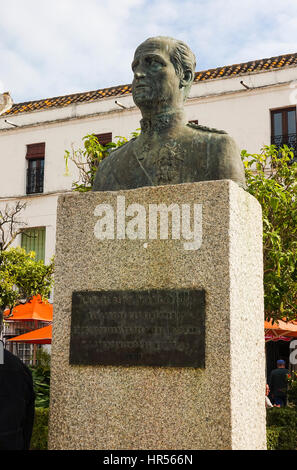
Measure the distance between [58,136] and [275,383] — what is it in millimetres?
13986

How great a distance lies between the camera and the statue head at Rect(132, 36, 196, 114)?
A: 469 cm

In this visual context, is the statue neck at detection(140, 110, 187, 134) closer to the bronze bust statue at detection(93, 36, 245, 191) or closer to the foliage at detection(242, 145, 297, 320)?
the bronze bust statue at detection(93, 36, 245, 191)

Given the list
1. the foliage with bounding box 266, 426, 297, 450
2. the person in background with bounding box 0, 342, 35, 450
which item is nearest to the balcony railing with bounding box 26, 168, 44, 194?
the foliage with bounding box 266, 426, 297, 450

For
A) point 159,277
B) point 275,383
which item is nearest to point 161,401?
point 159,277

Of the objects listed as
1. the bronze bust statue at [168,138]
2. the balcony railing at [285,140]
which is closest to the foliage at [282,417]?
the bronze bust statue at [168,138]

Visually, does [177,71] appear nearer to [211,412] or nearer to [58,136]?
[211,412]

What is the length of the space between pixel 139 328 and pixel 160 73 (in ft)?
5.85

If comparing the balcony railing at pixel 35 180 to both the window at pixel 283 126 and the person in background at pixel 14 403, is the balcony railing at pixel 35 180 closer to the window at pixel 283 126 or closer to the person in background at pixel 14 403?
the window at pixel 283 126

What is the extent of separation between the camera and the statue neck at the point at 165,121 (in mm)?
4766

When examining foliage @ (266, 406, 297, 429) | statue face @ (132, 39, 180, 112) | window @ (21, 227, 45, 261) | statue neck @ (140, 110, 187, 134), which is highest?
window @ (21, 227, 45, 261)

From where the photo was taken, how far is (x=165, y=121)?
15.6 ft

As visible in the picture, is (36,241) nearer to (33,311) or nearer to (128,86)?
(128,86)

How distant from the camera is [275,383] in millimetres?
13922

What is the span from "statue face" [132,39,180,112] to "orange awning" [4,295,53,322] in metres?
12.0
